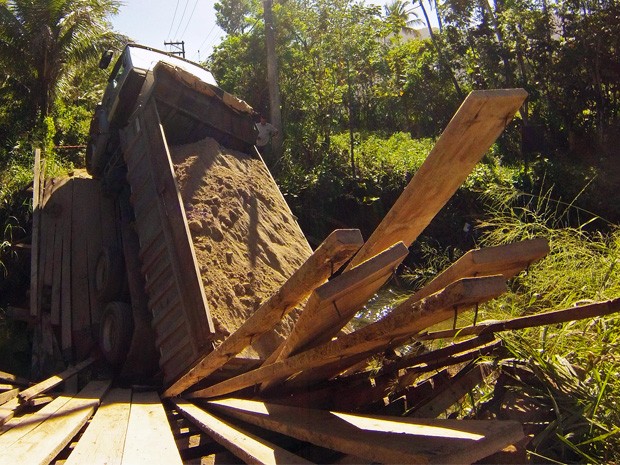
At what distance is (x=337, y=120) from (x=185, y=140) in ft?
27.7

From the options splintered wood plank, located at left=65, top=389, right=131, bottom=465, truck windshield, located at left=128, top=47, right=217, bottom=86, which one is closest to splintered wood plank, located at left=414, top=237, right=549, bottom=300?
splintered wood plank, located at left=65, top=389, right=131, bottom=465

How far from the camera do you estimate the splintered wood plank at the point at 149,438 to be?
2613 mm

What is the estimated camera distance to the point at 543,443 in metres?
3.00

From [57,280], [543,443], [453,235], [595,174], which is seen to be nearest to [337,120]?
[453,235]

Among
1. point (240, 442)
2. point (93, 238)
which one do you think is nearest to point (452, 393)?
point (240, 442)

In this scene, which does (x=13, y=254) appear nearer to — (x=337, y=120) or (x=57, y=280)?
(x=57, y=280)

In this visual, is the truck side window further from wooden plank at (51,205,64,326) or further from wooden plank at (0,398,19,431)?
wooden plank at (0,398,19,431)

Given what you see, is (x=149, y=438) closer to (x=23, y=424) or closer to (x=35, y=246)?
(x=23, y=424)

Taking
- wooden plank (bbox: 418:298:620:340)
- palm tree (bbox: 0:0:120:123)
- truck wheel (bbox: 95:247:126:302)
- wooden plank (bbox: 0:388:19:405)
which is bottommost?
wooden plank (bbox: 0:388:19:405)

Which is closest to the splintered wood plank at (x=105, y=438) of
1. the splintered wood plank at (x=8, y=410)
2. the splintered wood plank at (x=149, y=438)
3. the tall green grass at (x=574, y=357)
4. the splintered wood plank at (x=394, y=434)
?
the splintered wood plank at (x=149, y=438)

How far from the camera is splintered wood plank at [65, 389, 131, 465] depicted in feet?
8.71

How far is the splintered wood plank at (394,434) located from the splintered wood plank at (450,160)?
81cm

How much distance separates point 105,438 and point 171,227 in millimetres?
2720

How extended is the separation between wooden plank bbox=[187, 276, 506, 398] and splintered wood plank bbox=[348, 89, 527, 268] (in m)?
0.49
